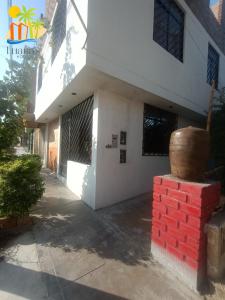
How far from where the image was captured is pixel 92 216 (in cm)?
483

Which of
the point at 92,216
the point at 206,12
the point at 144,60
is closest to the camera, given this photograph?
the point at 92,216

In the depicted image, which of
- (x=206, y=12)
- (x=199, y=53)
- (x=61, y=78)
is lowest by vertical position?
(x=61, y=78)

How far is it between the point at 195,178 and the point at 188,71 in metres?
5.73

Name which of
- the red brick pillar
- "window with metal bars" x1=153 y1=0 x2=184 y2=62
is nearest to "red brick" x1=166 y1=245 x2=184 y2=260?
the red brick pillar

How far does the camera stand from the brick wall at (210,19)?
7.47 metres

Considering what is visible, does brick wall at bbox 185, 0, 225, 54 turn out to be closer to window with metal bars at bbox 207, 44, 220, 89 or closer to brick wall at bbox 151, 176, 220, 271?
window with metal bars at bbox 207, 44, 220, 89

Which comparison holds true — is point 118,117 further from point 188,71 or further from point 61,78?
point 188,71

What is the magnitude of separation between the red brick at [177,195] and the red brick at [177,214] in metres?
0.18

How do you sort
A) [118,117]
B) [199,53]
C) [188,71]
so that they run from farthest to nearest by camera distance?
[199,53] < [188,71] < [118,117]

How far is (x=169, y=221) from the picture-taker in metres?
2.81

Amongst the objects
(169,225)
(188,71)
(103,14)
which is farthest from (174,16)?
(169,225)

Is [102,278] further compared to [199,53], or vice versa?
[199,53]

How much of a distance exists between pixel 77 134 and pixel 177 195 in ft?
16.9

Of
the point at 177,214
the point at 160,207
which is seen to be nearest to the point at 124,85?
the point at 160,207
